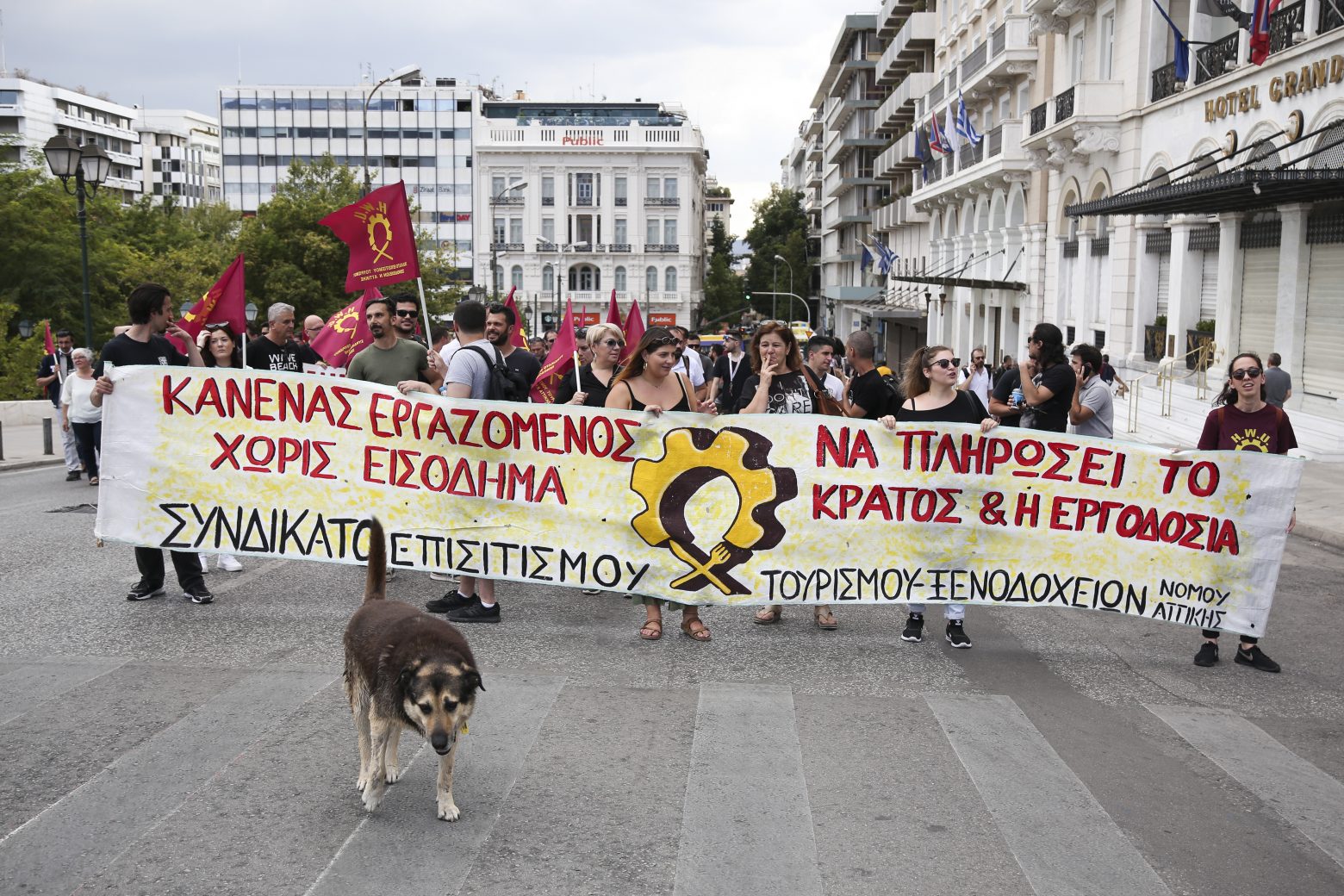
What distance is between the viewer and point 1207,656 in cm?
754

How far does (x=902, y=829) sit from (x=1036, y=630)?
12.8 feet

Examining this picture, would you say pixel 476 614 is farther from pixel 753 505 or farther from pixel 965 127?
pixel 965 127

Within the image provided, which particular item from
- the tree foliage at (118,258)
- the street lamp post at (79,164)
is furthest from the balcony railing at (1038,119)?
the street lamp post at (79,164)

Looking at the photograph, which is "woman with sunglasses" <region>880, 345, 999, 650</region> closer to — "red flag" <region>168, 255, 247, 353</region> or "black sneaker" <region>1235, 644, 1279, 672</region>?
"black sneaker" <region>1235, 644, 1279, 672</region>

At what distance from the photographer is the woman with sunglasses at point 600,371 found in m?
8.63

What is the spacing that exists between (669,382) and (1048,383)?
2.88 metres

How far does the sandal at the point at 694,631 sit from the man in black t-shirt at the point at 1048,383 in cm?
294

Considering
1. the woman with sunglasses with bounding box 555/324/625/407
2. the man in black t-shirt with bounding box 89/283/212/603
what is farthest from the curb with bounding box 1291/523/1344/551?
the man in black t-shirt with bounding box 89/283/212/603

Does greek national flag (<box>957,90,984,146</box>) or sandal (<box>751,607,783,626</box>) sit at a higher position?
greek national flag (<box>957,90,984,146</box>)

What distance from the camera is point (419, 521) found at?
26.1 feet

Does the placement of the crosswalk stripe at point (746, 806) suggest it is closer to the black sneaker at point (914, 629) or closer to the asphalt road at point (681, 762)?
the asphalt road at point (681, 762)

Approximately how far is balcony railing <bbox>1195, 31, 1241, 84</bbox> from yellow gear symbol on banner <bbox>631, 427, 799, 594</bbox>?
21.9 m

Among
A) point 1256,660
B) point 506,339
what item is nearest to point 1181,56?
point 506,339

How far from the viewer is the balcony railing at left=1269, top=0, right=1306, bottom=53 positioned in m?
22.0
